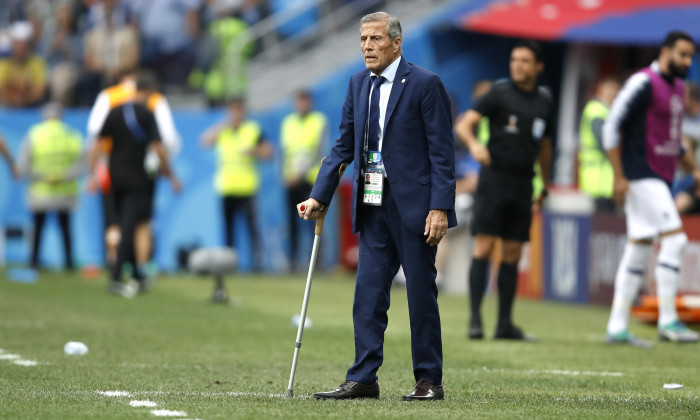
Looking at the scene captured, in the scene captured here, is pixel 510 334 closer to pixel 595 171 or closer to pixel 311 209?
pixel 311 209

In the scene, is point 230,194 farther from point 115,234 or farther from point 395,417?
point 395,417

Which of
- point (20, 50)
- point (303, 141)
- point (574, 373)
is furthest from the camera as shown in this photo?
point (20, 50)

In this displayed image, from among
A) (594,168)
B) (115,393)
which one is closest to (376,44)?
(115,393)

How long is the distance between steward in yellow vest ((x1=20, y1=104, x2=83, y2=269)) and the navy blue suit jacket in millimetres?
12885

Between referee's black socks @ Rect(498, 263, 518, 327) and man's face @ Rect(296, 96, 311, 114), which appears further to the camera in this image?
man's face @ Rect(296, 96, 311, 114)

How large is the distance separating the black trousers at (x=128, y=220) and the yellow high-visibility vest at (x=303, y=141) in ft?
15.5

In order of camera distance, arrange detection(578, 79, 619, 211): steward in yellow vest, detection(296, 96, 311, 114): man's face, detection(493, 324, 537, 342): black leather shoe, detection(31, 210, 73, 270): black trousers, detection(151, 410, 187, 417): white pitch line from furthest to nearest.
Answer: detection(296, 96, 311, 114): man's face < detection(31, 210, 73, 270): black trousers < detection(578, 79, 619, 211): steward in yellow vest < detection(493, 324, 537, 342): black leather shoe < detection(151, 410, 187, 417): white pitch line

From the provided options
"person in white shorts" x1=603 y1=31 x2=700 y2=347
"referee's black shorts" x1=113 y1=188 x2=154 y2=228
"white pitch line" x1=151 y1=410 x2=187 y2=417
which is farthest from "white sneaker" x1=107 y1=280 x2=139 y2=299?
"white pitch line" x1=151 y1=410 x2=187 y2=417

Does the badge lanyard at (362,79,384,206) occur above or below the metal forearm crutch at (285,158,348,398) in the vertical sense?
above

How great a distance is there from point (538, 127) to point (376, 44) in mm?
3985

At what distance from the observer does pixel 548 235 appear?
16.5 m

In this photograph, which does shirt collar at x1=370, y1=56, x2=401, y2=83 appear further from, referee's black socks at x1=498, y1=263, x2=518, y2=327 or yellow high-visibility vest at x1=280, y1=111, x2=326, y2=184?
yellow high-visibility vest at x1=280, y1=111, x2=326, y2=184

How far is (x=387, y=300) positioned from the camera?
24.9ft

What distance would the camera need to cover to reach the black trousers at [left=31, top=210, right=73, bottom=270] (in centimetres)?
1967
